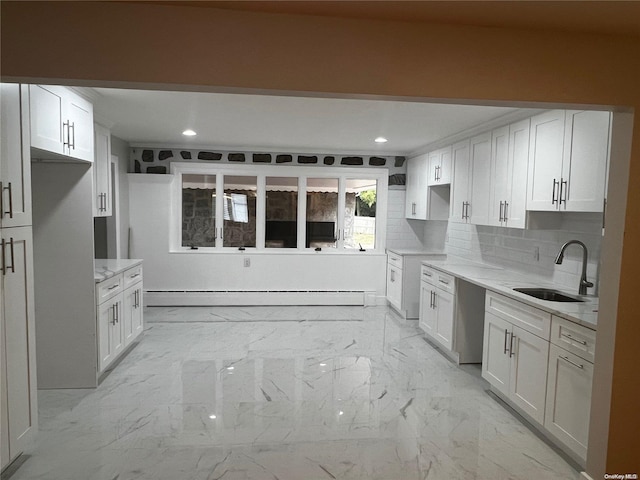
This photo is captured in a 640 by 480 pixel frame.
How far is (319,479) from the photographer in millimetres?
2418

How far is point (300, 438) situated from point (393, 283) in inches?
148

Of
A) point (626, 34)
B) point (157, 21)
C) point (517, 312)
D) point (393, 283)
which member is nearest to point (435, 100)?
point (626, 34)

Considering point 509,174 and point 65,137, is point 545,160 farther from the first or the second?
point 65,137

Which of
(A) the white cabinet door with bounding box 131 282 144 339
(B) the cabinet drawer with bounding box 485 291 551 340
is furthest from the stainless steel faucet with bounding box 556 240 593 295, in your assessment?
(A) the white cabinet door with bounding box 131 282 144 339

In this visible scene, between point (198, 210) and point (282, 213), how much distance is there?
49.6 inches

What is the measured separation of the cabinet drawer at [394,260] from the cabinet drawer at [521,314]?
8.12 ft

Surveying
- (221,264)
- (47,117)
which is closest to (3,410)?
(47,117)

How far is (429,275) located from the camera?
4848mm

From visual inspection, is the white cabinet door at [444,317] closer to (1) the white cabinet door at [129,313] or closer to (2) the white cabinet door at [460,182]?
(2) the white cabinet door at [460,182]

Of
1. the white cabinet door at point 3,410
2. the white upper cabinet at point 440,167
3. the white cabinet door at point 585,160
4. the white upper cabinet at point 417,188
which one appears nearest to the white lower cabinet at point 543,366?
the white cabinet door at point 585,160

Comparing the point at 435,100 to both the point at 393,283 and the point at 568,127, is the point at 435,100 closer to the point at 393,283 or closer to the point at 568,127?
the point at 568,127

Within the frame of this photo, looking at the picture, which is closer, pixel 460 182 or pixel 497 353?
pixel 497 353

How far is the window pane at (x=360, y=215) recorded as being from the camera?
688cm

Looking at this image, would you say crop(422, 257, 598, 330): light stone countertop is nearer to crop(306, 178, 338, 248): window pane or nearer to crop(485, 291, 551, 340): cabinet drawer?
crop(485, 291, 551, 340): cabinet drawer
